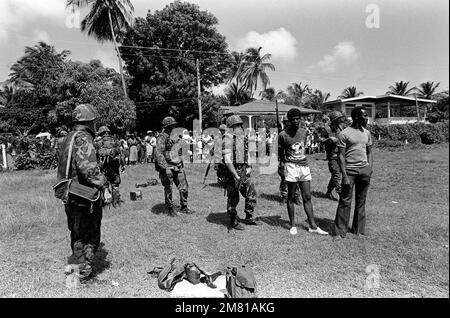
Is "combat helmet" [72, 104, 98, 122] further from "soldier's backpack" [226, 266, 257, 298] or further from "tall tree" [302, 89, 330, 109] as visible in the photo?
"tall tree" [302, 89, 330, 109]

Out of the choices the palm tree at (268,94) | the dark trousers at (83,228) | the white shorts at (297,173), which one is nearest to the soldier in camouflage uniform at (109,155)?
the dark trousers at (83,228)

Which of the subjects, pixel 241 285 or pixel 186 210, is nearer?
pixel 241 285

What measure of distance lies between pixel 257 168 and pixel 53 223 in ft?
25.9

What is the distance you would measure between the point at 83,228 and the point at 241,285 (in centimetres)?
180

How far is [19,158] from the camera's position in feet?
51.0

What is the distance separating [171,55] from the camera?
26.1 metres

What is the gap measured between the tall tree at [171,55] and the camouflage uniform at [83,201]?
21.9 meters

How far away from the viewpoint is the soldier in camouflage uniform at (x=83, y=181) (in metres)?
3.58

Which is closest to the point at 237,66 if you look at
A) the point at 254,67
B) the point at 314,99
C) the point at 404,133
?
the point at 254,67

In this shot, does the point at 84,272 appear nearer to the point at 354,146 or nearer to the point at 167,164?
the point at 167,164

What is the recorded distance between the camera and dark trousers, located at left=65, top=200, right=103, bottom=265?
3.70 m

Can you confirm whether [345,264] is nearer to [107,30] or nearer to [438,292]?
[438,292]
